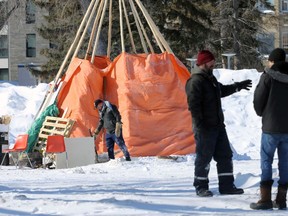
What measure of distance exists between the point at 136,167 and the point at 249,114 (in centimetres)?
1177

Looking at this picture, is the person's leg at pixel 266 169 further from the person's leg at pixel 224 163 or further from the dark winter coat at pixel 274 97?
the person's leg at pixel 224 163

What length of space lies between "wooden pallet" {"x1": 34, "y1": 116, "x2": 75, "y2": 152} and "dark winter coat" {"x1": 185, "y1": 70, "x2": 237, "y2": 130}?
9.11m

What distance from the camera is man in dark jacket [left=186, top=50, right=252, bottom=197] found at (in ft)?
31.7

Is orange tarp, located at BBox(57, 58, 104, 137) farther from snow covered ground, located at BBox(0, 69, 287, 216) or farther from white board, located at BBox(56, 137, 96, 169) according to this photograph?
snow covered ground, located at BBox(0, 69, 287, 216)

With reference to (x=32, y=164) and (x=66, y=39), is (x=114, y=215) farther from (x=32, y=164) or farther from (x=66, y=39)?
(x=66, y=39)

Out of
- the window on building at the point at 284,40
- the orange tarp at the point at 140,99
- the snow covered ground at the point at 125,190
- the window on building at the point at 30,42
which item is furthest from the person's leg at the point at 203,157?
the window on building at the point at 30,42

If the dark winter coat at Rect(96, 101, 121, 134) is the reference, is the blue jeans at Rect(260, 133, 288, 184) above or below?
above

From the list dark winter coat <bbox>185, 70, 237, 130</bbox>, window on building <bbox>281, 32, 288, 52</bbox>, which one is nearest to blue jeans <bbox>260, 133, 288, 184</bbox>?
dark winter coat <bbox>185, 70, 237, 130</bbox>

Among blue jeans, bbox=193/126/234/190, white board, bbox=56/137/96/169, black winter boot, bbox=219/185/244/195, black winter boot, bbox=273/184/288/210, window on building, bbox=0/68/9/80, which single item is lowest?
window on building, bbox=0/68/9/80

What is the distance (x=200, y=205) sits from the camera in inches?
352

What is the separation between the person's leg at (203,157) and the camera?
971 centimetres

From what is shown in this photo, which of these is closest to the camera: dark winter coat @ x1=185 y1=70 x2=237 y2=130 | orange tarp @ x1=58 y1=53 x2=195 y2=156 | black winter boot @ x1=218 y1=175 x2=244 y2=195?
dark winter coat @ x1=185 y1=70 x2=237 y2=130

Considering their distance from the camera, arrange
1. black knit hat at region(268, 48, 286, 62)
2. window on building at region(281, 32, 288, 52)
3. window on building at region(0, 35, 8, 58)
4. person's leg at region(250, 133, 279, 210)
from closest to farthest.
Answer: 1. person's leg at region(250, 133, 279, 210)
2. black knit hat at region(268, 48, 286, 62)
3. window on building at region(281, 32, 288, 52)
4. window on building at region(0, 35, 8, 58)

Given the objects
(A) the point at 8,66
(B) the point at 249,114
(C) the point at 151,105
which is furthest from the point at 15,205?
(A) the point at 8,66
